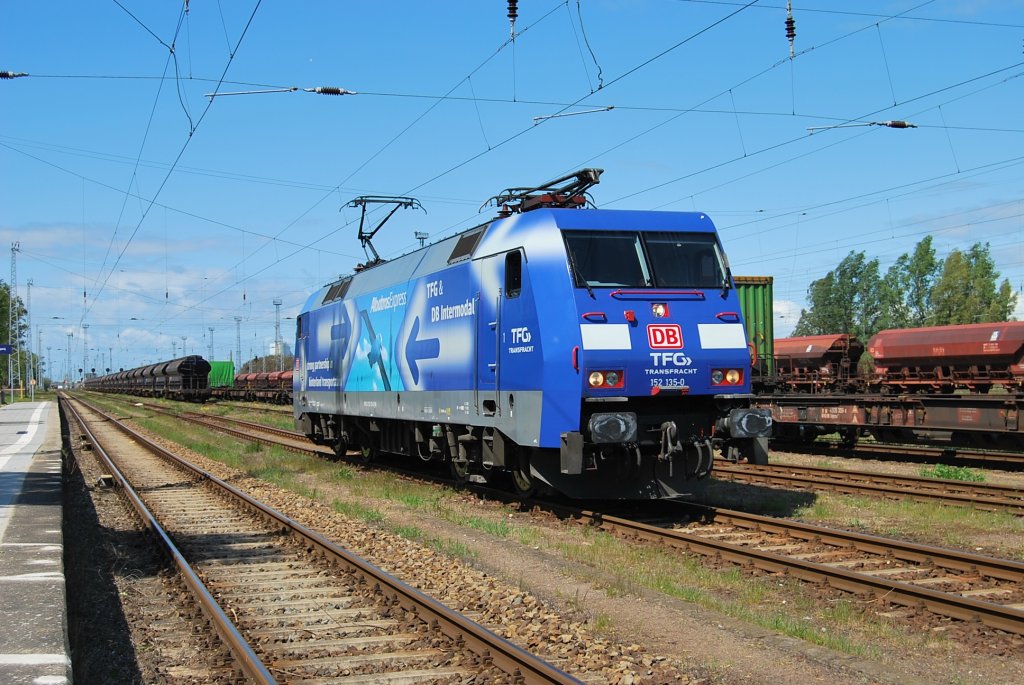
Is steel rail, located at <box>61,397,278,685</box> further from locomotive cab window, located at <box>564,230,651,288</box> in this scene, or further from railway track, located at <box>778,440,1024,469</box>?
railway track, located at <box>778,440,1024,469</box>

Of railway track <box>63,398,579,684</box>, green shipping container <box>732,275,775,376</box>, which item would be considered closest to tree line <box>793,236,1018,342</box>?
green shipping container <box>732,275,775,376</box>

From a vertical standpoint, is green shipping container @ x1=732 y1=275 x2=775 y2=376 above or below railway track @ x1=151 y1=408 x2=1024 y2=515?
above

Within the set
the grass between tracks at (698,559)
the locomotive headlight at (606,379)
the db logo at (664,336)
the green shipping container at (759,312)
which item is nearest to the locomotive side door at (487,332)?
the grass between tracks at (698,559)

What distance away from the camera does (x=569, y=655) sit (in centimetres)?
642

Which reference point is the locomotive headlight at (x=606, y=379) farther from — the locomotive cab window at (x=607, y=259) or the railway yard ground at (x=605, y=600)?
the railway yard ground at (x=605, y=600)

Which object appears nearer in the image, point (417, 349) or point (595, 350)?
point (595, 350)

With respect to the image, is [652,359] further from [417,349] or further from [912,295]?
[912,295]

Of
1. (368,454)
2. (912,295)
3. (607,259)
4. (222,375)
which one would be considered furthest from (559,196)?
(912,295)

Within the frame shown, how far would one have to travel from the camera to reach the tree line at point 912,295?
248 feet

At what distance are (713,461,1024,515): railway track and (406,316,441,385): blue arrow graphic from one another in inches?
226

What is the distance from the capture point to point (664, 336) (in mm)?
11195

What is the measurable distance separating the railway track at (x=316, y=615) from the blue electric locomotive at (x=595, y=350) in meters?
2.98

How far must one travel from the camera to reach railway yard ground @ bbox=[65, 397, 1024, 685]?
6.26 metres

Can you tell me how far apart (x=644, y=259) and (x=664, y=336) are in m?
1.06
